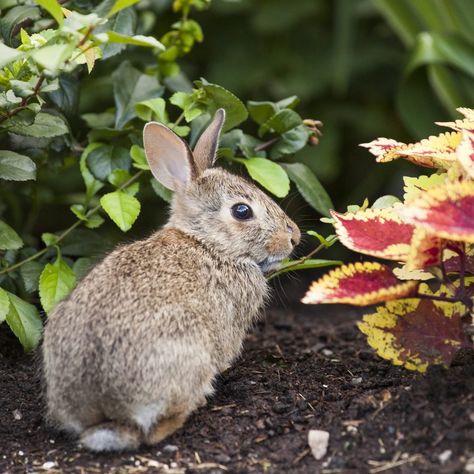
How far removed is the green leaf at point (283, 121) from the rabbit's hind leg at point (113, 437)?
1909 millimetres

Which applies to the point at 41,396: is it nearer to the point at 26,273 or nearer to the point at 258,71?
the point at 26,273

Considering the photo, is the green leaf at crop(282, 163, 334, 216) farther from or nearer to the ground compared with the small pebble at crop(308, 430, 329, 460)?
farther from the ground

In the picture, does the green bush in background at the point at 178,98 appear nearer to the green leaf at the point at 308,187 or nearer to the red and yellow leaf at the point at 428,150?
the green leaf at the point at 308,187

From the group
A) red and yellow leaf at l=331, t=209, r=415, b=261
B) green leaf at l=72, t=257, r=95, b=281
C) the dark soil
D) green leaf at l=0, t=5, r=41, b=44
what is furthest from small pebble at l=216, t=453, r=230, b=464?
green leaf at l=0, t=5, r=41, b=44

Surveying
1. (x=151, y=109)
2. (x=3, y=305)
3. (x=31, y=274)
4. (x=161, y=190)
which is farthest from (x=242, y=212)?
(x=3, y=305)

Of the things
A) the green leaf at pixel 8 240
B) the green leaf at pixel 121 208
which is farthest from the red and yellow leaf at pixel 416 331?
the green leaf at pixel 8 240

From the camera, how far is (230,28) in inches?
305

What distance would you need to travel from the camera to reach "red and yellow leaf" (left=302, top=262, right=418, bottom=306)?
366 centimetres

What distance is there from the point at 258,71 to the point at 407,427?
435 cm

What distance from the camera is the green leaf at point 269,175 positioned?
15.6 ft

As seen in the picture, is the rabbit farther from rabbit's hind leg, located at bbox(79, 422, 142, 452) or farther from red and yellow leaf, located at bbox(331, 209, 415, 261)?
red and yellow leaf, located at bbox(331, 209, 415, 261)

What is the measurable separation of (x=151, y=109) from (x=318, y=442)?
2028 millimetres

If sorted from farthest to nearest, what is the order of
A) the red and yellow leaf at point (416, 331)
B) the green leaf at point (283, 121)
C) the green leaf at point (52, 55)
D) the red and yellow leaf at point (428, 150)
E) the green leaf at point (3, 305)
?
the green leaf at point (283, 121)
the green leaf at point (3, 305)
the red and yellow leaf at point (428, 150)
the red and yellow leaf at point (416, 331)
the green leaf at point (52, 55)

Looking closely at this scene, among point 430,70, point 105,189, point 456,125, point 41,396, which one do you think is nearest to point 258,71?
point 430,70
